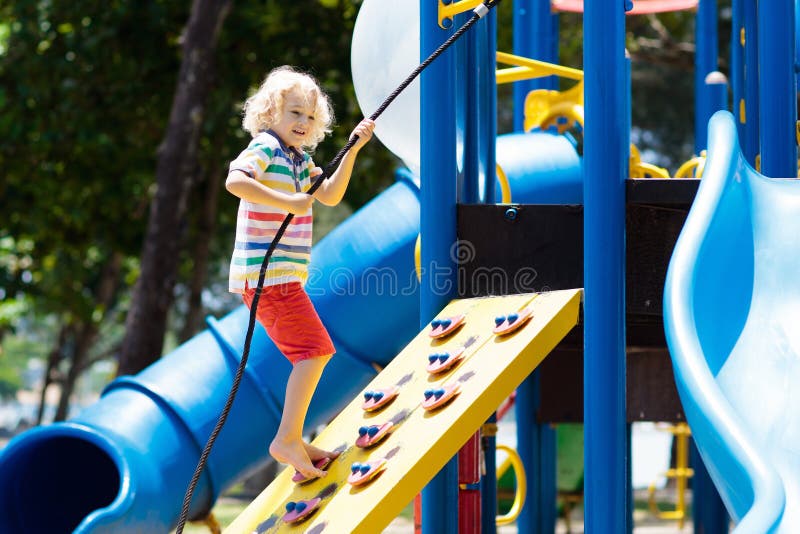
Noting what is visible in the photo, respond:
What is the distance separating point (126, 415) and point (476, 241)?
2.54m

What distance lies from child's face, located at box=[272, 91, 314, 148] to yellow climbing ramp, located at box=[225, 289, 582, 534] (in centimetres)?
74

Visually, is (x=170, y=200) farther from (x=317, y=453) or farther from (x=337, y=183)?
(x=317, y=453)

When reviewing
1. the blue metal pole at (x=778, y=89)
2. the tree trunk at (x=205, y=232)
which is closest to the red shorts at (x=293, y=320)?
the blue metal pole at (x=778, y=89)

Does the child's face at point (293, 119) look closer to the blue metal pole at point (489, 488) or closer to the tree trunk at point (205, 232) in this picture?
the blue metal pole at point (489, 488)

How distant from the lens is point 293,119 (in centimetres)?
361

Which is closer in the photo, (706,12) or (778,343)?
(778,343)

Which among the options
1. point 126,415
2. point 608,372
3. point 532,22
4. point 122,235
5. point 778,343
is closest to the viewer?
point 778,343

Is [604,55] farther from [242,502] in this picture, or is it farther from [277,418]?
[242,502]

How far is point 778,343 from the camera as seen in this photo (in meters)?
2.96

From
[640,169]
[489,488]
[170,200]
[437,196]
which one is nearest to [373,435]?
[437,196]

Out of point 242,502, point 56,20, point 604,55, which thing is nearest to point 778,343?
point 604,55

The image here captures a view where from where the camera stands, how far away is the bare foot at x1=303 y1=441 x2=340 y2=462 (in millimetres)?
3451

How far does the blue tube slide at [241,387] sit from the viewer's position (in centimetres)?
556

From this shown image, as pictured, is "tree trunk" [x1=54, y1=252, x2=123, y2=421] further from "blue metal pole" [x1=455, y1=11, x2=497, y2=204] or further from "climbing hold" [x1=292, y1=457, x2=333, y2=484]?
"climbing hold" [x1=292, y1=457, x2=333, y2=484]
